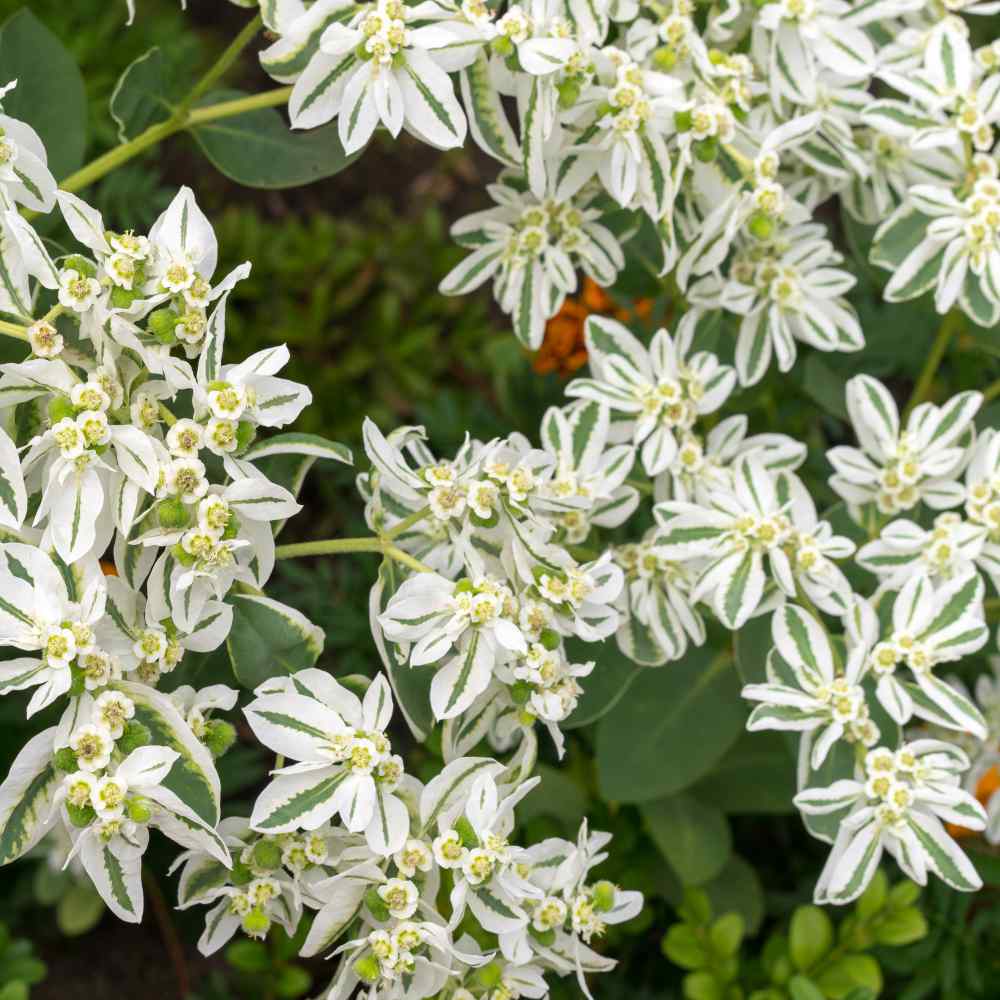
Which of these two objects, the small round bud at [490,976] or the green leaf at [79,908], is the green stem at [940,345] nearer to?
the small round bud at [490,976]

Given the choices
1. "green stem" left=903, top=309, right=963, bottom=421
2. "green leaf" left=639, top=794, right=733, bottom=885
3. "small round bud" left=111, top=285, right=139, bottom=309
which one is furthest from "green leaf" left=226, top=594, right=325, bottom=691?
"green stem" left=903, top=309, right=963, bottom=421

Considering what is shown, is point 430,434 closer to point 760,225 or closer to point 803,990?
point 760,225

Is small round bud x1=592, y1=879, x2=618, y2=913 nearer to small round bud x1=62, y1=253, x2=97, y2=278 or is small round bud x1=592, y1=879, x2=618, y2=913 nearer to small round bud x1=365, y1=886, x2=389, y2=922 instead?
small round bud x1=365, y1=886, x2=389, y2=922

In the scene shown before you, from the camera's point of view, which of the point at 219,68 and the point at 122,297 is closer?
the point at 122,297

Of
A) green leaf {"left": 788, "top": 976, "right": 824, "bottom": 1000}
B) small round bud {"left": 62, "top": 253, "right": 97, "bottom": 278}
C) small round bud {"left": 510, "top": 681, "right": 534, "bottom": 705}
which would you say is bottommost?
green leaf {"left": 788, "top": 976, "right": 824, "bottom": 1000}

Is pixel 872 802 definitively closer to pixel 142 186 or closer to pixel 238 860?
pixel 238 860

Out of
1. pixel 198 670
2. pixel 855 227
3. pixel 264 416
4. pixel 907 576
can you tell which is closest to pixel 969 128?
pixel 855 227

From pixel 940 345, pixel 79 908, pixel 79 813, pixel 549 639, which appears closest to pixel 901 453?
pixel 940 345
